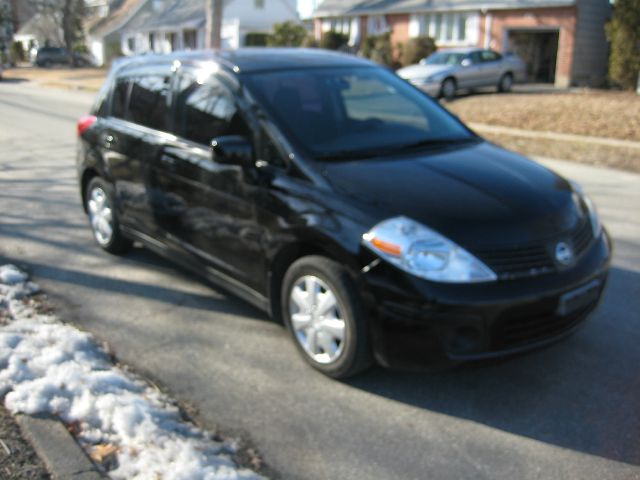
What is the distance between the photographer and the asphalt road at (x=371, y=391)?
10.1 feet

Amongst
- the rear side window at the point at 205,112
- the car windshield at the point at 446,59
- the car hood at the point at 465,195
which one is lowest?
the car hood at the point at 465,195

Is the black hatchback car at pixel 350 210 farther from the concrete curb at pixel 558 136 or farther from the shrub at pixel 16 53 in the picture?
the shrub at pixel 16 53

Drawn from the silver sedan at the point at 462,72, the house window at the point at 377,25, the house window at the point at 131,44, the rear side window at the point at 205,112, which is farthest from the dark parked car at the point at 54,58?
the rear side window at the point at 205,112

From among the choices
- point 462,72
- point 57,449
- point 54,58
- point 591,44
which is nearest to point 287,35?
point 591,44

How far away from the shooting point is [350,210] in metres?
3.48

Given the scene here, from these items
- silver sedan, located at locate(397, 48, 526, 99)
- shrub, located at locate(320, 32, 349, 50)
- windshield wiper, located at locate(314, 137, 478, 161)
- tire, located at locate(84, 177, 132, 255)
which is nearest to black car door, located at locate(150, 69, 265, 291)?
windshield wiper, located at locate(314, 137, 478, 161)

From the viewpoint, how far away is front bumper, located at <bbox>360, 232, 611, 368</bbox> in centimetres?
319

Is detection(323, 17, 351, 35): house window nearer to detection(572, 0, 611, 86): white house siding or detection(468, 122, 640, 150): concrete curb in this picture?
detection(572, 0, 611, 86): white house siding

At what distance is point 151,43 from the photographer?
184 feet

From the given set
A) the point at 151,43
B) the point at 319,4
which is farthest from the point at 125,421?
the point at 151,43

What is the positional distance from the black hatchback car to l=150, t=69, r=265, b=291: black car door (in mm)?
13

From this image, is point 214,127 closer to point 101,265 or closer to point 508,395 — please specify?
point 101,265

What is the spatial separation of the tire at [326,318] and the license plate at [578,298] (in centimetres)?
99

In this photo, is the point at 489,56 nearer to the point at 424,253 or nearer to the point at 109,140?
the point at 109,140
